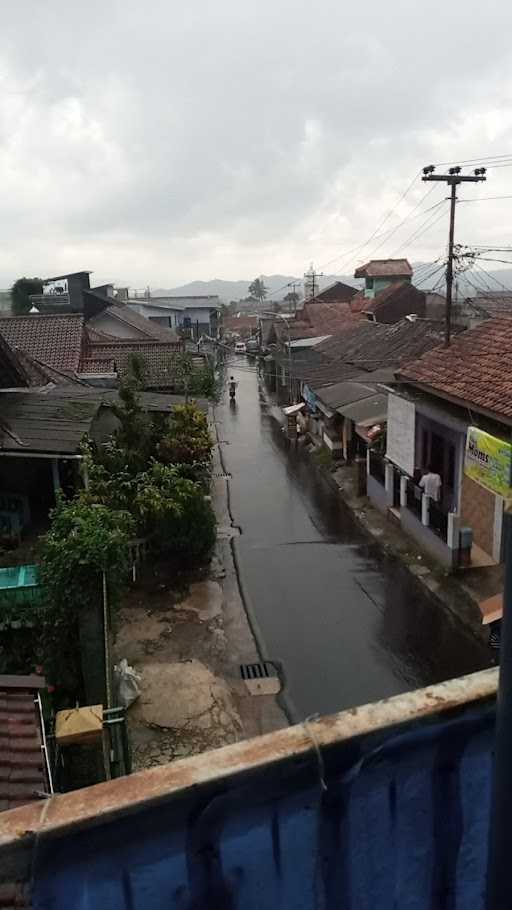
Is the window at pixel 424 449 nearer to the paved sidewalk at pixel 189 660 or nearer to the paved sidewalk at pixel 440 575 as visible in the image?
the paved sidewalk at pixel 440 575

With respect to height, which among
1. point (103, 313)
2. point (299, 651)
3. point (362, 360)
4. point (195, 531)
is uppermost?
point (103, 313)

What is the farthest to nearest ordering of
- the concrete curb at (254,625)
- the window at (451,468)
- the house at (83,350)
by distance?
the house at (83,350) → the window at (451,468) → the concrete curb at (254,625)

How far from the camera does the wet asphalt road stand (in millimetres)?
10625

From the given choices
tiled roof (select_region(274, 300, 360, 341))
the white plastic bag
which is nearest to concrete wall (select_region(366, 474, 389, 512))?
the white plastic bag

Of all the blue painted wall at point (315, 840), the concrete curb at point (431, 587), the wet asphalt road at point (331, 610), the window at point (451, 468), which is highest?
the blue painted wall at point (315, 840)

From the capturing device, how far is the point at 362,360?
1042 inches

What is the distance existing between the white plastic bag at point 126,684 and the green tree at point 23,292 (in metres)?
39.1

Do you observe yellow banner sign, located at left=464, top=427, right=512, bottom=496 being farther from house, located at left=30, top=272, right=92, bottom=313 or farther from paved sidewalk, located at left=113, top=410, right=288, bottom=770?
house, located at left=30, top=272, right=92, bottom=313

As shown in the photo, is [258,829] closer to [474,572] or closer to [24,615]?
[24,615]

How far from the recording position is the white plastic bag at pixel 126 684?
973 cm

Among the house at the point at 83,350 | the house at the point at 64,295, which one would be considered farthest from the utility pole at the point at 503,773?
the house at the point at 64,295

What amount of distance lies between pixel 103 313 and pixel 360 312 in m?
19.0

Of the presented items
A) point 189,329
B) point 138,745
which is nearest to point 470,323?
point 138,745

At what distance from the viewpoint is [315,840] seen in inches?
74.2
